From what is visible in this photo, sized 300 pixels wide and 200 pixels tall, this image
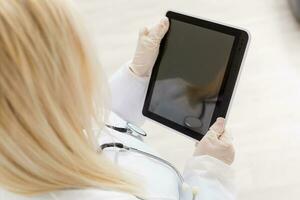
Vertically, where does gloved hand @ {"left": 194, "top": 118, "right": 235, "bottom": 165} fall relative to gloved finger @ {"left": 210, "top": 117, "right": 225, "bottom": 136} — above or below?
below

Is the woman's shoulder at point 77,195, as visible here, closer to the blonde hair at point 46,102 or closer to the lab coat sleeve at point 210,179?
the blonde hair at point 46,102

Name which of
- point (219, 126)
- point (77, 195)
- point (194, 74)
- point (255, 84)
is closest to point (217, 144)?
point (219, 126)

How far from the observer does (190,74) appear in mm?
1054

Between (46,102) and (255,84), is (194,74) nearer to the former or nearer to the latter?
(46,102)

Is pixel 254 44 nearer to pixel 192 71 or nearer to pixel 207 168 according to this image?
pixel 192 71

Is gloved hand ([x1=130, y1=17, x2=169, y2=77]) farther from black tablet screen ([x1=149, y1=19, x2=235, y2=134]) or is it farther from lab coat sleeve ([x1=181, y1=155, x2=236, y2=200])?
lab coat sleeve ([x1=181, y1=155, x2=236, y2=200])

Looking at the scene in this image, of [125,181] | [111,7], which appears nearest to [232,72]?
[125,181]

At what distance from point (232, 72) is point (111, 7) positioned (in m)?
1.21

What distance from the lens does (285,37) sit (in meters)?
1.87

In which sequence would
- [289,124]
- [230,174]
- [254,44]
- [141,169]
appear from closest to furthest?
[141,169]
[230,174]
[289,124]
[254,44]

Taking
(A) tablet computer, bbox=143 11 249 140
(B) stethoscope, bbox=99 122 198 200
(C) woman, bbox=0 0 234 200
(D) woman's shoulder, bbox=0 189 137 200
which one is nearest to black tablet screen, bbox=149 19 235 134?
(A) tablet computer, bbox=143 11 249 140

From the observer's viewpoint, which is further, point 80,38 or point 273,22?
point 273,22

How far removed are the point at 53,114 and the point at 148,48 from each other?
447 millimetres

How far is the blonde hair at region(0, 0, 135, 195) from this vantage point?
0.56 m
